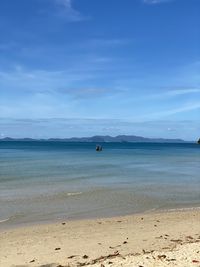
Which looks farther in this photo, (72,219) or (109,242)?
(72,219)

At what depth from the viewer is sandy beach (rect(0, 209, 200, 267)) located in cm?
922

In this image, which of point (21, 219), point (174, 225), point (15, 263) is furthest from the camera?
point (21, 219)

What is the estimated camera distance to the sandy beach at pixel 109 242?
9219 millimetres

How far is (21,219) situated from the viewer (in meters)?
15.7

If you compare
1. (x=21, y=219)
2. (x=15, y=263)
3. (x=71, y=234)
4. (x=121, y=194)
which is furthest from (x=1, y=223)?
(x=121, y=194)

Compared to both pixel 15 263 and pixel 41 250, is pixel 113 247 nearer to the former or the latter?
pixel 41 250

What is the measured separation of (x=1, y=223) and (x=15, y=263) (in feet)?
18.5

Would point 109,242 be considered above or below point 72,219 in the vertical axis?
above

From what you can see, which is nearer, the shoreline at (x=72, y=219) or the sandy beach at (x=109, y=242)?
the sandy beach at (x=109, y=242)

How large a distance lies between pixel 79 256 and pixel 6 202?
10238 millimetres

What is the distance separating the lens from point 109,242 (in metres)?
11.8

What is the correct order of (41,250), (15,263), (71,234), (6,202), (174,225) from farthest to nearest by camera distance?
1. (6,202)
2. (174,225)
3. (71,234)
4. (41,250)
5. (15,263)

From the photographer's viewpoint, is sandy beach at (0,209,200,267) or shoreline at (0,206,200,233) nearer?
sandy beach at (0,209,200,267)

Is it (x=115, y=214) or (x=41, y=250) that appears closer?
(x=41, y=250)
